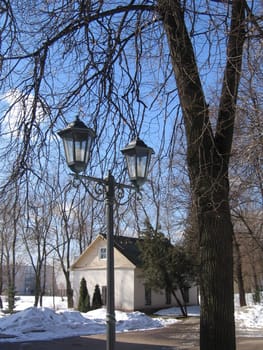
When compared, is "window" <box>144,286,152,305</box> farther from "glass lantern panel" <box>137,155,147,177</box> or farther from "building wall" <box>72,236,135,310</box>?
"glass lantern panel" <box>137,155,147,177</box>

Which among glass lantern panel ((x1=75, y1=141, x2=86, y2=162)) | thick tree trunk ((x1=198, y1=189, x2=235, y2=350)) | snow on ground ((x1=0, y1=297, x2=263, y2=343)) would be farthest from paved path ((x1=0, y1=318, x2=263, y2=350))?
glass lantern panel ((x1=75, y1=141, x2=86, y2=162))

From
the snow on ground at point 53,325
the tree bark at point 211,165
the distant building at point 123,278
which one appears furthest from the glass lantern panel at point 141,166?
the distant building at point 123,278

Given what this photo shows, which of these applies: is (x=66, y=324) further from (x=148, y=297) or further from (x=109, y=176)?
(x=109, y=176)

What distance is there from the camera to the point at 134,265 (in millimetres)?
34656

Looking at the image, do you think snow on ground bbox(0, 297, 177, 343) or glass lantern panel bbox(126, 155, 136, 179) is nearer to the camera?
glass lantern panel bbox(126, 155, 136, 179)

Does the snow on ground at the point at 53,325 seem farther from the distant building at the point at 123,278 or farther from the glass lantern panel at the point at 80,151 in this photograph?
the glass lantern panel at the point at 80,151

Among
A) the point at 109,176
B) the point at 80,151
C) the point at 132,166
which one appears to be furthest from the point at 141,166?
the point at 80,151

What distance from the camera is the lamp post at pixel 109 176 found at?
537cm

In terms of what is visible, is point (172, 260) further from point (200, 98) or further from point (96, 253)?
point (200, 98)

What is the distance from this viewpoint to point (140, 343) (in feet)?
58.6

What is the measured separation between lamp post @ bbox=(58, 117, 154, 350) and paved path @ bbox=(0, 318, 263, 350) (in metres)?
11.2

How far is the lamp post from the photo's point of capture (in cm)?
537

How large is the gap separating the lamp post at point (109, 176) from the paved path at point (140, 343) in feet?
36.9

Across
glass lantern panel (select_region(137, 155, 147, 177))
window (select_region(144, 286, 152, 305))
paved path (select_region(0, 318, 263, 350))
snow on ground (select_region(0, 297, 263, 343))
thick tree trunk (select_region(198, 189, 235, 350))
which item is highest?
glass lantern panel (select_region(137, 155, 147, 177))
